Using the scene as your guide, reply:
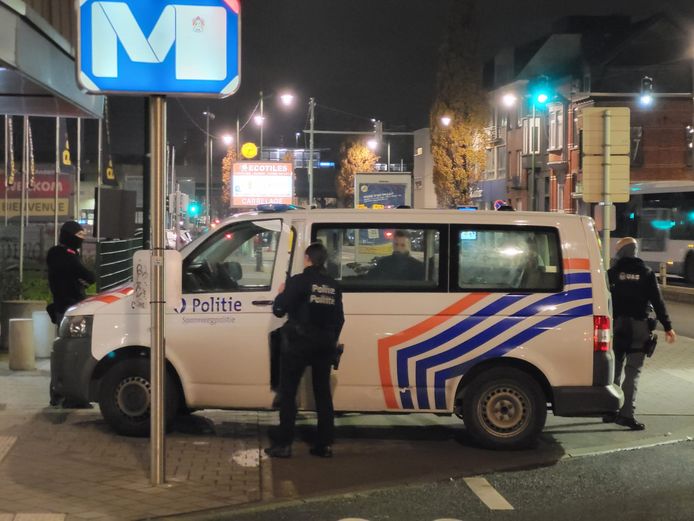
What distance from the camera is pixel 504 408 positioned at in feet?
26.0

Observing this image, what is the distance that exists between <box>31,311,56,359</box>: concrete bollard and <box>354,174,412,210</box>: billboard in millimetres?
13696

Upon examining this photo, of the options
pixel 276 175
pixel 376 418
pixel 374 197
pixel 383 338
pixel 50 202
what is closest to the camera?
pixel 383 338

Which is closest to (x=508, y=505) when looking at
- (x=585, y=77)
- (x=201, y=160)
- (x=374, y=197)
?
(x=374, y=197)

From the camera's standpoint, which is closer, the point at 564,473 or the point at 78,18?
the point at 78,18

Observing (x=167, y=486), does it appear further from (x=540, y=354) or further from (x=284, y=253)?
(x=540, y=354)

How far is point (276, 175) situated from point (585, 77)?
22.9 meters

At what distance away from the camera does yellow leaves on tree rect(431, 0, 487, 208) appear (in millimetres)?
44156

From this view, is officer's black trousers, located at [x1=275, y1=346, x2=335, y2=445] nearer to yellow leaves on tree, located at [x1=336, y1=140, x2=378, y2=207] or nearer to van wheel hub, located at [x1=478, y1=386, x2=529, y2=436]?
van wheel hub, located at [x1=478, y1=386, x2=529, y2=436]

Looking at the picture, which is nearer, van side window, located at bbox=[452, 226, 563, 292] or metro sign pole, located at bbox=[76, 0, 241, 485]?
metro sign pole, located at bbox=[76, 0, 241, 485]

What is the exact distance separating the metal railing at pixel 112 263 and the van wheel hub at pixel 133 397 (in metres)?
5.63

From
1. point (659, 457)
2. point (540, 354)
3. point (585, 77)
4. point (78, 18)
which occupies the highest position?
point (585, 77)

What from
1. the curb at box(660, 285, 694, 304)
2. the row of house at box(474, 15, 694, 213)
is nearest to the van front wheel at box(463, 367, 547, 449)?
the curb at box(660, 285, 694, 304)

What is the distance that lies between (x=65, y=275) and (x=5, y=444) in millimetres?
2788

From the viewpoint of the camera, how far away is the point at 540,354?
7848 millimetres
